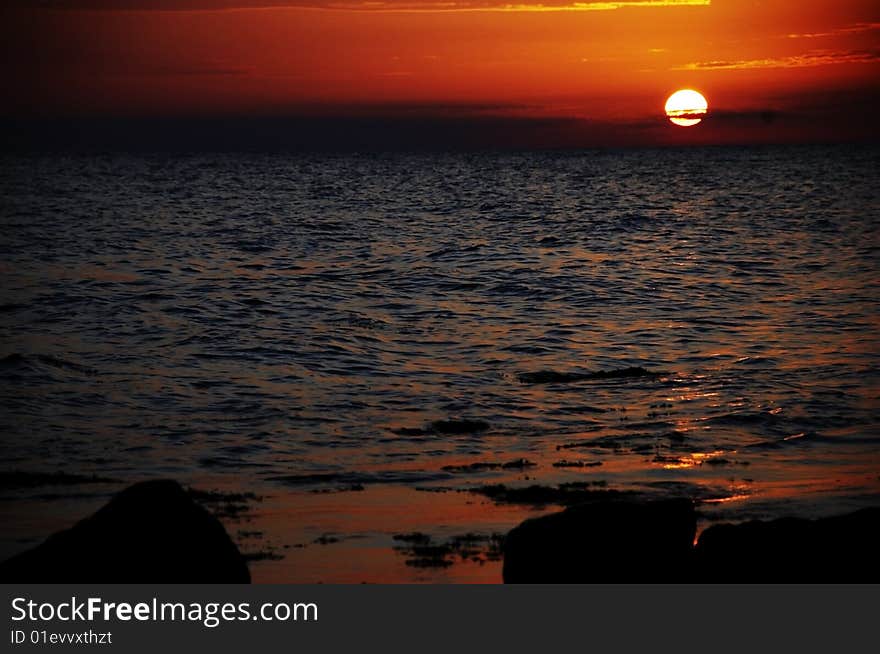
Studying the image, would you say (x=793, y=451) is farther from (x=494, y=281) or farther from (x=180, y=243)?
(x=180, y=243)

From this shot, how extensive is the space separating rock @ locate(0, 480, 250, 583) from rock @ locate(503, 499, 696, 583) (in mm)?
2851

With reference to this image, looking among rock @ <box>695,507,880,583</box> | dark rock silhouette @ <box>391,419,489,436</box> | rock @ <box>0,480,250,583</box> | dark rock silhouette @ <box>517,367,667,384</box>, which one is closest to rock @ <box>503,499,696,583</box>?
rock @ <box>695,507,880,583</box>

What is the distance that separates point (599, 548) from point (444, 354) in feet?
54.0

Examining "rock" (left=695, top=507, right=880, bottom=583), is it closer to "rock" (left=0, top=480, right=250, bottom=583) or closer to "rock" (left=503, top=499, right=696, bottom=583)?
"rock" (left=503, top=499, right=696, bottom=583)

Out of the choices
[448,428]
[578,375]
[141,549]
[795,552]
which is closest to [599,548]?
[795,552]

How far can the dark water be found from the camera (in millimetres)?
17031

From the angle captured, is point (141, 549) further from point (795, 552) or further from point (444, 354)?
point (444, 354)

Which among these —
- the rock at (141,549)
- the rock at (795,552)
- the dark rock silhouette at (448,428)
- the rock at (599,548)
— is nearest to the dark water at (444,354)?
the dark rock silhouette at (448,428)

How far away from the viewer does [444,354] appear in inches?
1054

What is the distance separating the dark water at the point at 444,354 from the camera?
55.9ft

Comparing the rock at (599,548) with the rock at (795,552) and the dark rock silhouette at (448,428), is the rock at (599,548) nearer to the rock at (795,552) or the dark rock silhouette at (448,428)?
the rock at (795,552)

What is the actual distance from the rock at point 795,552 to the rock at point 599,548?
0.35m

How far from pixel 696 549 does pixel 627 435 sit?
7924 millimetres

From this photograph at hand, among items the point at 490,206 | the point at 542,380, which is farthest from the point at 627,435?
the point at 490,206
